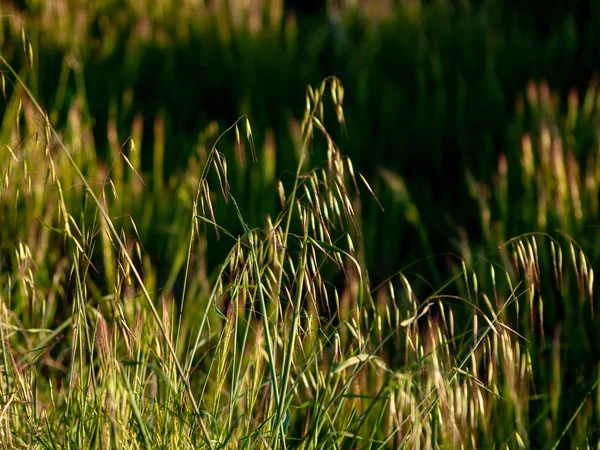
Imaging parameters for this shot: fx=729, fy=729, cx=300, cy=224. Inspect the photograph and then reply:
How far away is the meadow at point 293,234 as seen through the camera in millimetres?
868

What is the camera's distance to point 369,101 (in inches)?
119

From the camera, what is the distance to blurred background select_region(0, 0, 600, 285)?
84.0 inches

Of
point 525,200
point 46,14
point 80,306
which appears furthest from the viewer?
point 46,14

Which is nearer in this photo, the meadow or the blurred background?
the meadow

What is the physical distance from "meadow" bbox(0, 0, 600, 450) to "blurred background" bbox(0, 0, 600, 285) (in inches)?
0.5

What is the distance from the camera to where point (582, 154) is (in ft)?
7.55

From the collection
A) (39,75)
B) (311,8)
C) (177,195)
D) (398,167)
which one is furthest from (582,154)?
(311,8)

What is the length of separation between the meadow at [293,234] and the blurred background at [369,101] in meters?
0.01

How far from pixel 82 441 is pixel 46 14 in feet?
10.4

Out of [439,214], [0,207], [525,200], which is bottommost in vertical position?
[439,214]

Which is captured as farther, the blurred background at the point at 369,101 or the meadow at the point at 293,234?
the blurred background at the point at 369,101

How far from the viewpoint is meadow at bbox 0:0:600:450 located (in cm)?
87

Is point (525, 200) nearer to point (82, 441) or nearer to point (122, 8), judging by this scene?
point (82, 441)

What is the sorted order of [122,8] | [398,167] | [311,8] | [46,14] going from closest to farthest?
1. [398,167]
2. [46,14]
3. [122,8]
4. [311,8]
